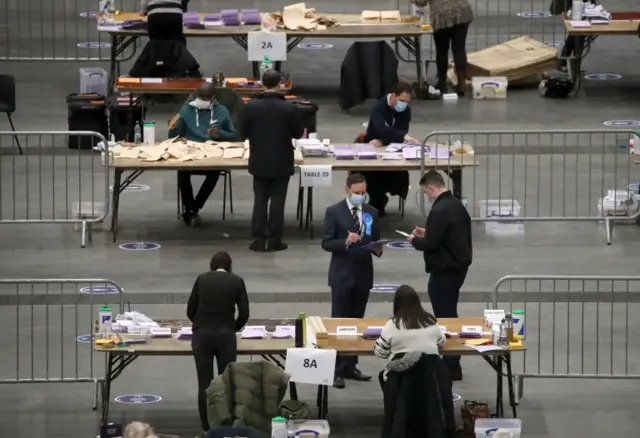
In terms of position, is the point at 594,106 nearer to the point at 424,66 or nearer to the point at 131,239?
the point at 424,66

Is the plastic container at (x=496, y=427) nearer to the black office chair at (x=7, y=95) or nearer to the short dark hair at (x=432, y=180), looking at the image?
the short dark hair at (x=432, y=180)

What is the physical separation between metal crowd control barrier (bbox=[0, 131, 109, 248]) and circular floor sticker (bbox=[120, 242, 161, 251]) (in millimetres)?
410

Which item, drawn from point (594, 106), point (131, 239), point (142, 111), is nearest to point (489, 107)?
point (594, 106)

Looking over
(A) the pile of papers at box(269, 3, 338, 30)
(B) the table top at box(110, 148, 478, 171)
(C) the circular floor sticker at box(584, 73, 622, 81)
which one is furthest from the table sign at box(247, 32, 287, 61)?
(C) the circular floor sticker at box(584, 73, 622, 81)

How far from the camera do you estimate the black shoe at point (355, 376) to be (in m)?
16.7

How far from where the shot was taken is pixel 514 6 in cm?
3288

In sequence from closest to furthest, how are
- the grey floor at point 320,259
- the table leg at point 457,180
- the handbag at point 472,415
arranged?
the handbag at point 472,415 → the grey floor at point 320,259 → the table leg at point 457,180

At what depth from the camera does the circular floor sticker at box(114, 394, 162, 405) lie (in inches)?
635

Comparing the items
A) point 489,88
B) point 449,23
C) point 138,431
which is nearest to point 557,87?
point 489,88

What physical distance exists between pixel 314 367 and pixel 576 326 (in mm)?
3900

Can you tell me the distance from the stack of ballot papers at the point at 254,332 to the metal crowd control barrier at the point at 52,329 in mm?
1038

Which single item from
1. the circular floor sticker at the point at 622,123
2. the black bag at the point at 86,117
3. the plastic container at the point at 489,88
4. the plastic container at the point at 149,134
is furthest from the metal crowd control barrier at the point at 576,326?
the plastic container at the point at 489,88

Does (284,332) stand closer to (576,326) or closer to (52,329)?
(52,329)

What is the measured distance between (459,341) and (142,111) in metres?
9.40
